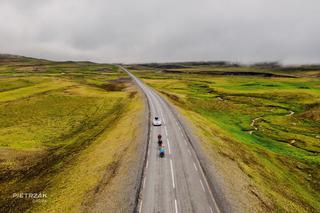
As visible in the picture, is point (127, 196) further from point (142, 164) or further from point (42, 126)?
point (42, 126)

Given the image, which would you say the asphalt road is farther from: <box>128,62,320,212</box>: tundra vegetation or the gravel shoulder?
<box>128,62,320,212</box>: tundra vegetation

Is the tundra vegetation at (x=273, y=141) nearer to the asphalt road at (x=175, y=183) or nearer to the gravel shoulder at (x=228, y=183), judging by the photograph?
the gravel shoulder at (x=228, y=183)

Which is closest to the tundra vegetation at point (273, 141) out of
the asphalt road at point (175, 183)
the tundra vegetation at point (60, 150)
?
the asphalt road at point (175, 183)

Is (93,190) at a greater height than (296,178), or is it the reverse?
(93,190)

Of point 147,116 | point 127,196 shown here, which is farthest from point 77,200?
point 147,116

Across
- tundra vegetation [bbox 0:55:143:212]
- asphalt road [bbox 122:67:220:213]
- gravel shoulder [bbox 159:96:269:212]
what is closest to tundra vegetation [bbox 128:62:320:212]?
gravel shoulder [bbox 159:96:269:212]

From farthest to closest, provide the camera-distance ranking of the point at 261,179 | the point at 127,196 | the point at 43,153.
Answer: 1. the point at 43,153
2. the point at 261,179
3. the point at 127,196

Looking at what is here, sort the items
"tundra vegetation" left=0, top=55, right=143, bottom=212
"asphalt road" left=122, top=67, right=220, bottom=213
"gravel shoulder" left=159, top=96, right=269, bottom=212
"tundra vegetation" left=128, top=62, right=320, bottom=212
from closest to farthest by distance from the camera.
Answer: "asphalt road" left=122, top=67, right=220, bottom=213, "gravel shoulder" left=159, top=96, right=269, bottom=212, "tundra vegetation" left=0, top=55, right=143, bottom=212, "tundra vegetation" left=128, top=62, right=320, bottom=212

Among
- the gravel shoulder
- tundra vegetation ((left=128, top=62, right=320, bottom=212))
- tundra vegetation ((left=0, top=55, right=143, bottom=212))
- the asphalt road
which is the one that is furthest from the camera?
tundra vegetation ((left=128, top=62, right=320, bottom=212))

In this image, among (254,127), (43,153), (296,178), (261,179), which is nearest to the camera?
(261,179)
